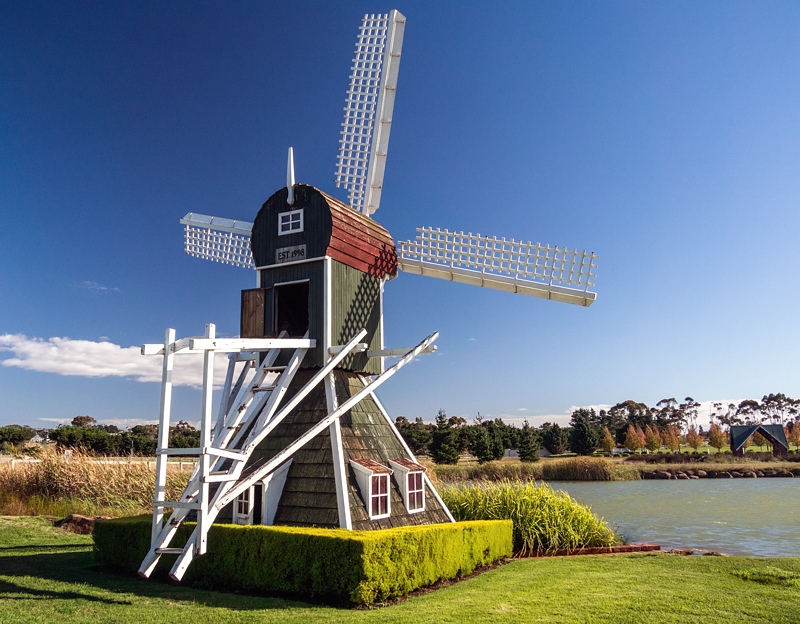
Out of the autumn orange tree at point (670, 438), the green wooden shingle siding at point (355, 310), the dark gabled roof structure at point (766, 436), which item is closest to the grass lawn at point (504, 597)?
the green wooden shingle siding at point (355, 310)

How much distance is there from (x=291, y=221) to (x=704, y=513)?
57.8 feet

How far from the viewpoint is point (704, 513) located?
20.1 meters

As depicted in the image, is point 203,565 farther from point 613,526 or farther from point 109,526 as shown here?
point 613,526

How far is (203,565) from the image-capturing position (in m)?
8.60

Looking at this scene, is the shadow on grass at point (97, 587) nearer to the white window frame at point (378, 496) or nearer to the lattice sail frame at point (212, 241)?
the white window frame at point (378, 496)

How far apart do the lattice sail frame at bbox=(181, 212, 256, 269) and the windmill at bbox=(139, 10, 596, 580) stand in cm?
3

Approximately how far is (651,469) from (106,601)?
123 ft

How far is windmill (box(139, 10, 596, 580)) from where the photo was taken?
8.61m

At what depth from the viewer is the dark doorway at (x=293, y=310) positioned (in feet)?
40.9

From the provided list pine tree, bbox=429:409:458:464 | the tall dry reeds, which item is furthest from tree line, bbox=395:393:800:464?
the tall dry reeds

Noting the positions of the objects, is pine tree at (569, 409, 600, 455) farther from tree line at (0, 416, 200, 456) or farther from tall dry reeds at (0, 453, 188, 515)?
tall dry reeds at (0, 453, 188, 515)

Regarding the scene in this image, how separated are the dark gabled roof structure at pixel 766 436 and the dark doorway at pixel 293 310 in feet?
166

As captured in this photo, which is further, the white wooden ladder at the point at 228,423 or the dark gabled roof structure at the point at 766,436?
the dark gabled roof structure at the point at 766,436

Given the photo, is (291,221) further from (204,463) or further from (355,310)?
(204,463)
